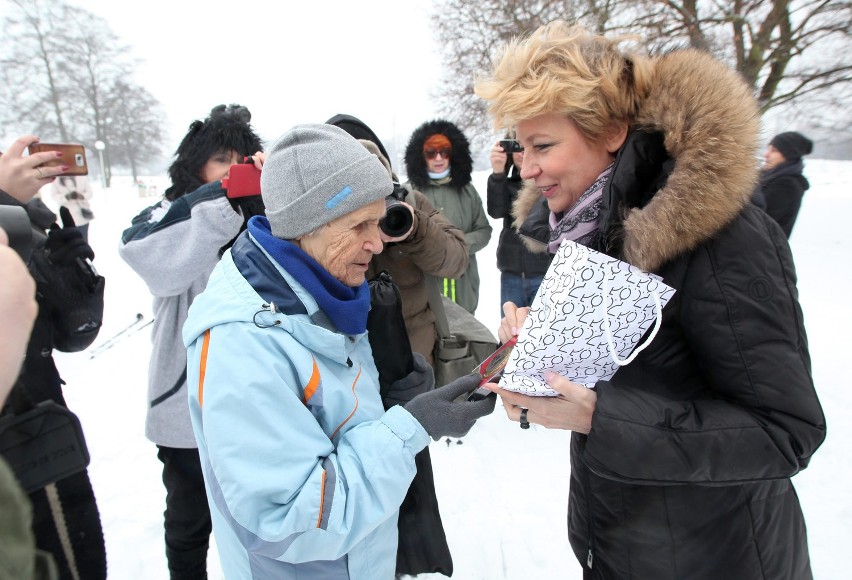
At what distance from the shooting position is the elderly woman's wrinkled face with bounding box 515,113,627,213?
1212 millimetres

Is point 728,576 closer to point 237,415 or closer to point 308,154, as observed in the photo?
point 237,415

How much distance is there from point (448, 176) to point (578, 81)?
2.89 metres

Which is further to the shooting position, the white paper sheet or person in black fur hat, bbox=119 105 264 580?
person in black fur hat, bbox=119 105 264 580

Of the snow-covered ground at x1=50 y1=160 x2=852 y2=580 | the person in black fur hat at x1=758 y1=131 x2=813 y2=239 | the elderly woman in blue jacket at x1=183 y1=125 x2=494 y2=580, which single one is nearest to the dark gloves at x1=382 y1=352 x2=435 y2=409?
the elderly woman in blue jacket at x1=183 y1=125 x2=494 y2=580

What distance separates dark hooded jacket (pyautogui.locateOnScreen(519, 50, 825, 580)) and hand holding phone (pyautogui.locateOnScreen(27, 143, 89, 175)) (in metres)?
2.15

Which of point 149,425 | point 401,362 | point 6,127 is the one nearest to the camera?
point 401,362

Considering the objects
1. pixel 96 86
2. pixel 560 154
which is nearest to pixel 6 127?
pixel 96 86

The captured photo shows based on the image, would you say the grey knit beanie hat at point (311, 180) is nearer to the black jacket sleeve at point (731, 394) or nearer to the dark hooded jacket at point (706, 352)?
the dark hooded jacket at point (706, 352)

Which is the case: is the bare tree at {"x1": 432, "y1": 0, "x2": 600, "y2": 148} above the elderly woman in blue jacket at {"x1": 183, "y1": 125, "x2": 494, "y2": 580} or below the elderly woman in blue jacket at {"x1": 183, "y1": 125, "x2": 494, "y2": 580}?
above

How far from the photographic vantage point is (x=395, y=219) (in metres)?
1.88

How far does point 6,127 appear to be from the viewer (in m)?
19.2

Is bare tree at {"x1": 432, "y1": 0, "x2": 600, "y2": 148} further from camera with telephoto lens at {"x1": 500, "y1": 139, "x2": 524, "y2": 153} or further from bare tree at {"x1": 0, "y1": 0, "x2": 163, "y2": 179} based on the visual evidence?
bare tree at {"x1": 0, "y1": 0, "x2": 163, "y2": 179}

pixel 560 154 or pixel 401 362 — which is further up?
pixel 560 154

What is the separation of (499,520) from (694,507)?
1.85 m
